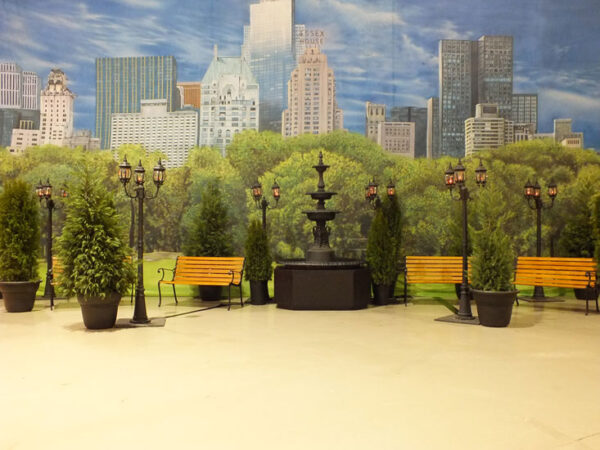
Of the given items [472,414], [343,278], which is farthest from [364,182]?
[472,414]

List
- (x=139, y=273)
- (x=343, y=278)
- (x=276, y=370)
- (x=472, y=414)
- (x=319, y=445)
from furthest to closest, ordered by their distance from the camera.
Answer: (x=343, y=278) → (x=139, y=273) → (x=276, y=370) → (x=472, y=414) → (x=319, y=445)

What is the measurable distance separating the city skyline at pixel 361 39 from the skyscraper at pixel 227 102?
1.13 ft

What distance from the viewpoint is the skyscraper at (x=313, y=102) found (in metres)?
13.8

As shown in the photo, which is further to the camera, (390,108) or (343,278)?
(390,108)

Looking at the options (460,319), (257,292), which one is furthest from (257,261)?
(460,319)

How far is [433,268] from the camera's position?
34.9 feet

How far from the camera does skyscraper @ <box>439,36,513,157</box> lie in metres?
13.3

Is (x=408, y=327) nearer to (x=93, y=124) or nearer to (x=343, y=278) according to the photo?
(x=343, y=278)

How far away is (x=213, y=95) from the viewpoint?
14.1 meters

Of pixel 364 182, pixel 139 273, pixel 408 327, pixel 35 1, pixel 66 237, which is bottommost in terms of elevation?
pixel 408 327

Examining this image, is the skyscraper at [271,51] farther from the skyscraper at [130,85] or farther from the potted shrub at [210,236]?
the potted shrub at [210,236]

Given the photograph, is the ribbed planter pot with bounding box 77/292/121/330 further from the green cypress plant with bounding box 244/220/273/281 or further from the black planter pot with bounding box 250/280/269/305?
the black planter pot with bounding box 250/280/269/305

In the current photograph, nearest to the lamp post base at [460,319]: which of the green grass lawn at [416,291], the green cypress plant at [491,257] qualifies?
the green cypress plant at [491,257]

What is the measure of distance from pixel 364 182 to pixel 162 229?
501cm
